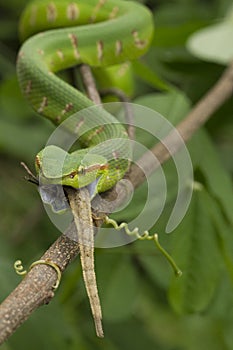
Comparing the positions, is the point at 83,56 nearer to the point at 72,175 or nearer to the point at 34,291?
the point at 72,175

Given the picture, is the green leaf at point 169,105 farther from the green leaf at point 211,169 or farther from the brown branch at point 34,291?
the brown branch at point 34,291

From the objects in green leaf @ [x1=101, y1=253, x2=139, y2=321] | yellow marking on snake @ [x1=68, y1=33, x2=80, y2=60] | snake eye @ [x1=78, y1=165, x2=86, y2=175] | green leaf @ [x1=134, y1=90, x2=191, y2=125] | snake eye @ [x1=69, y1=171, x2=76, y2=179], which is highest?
snake eye @ [x1=69, y1=171, x2=76, y2=179]

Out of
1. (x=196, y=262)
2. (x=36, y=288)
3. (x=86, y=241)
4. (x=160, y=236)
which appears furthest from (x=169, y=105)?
(x=36, y=288)

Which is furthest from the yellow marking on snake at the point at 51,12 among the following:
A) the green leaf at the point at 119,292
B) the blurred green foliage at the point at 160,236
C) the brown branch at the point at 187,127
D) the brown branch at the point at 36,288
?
the brown branch at the point at 36,288

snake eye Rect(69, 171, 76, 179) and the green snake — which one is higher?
snake eye Rect(69, 171, 76, 179)

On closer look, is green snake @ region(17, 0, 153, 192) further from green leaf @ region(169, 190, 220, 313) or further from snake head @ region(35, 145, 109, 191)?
green leaf @ region(169, 190, 220, 313)

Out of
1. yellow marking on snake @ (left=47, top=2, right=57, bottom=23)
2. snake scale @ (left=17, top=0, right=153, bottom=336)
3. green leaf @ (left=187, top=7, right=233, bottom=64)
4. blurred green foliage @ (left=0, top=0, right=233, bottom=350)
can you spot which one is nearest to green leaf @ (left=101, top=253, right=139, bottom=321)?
blurred green foliage @ (left=0, top=0, right=233, bottom=350)

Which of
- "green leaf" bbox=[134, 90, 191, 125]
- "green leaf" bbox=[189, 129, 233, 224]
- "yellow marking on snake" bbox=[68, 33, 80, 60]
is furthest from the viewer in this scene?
"green leaf" bbox=[134, 90, 191, 125]
